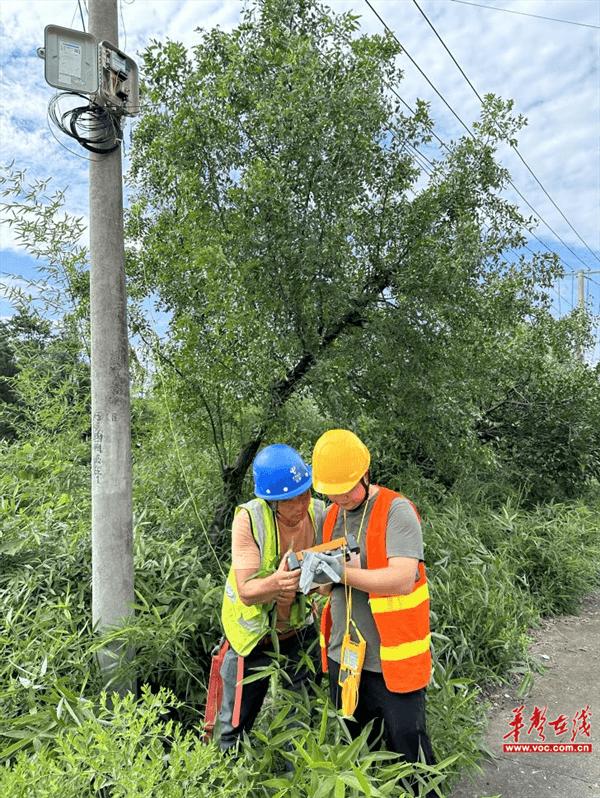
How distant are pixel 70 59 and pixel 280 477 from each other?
2.21 meters

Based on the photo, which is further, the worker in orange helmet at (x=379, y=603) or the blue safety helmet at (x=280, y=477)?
the blue safety helmet at (x=280, y=477)

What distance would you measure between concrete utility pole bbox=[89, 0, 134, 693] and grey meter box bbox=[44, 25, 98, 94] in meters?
0.30

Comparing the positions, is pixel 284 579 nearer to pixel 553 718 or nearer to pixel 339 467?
pixel 339 467

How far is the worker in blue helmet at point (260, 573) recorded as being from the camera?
98.6 inches

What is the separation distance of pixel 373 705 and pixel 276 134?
3354 mm

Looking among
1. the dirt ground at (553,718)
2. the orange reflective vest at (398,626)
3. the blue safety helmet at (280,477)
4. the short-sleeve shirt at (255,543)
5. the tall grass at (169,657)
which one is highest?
the blue safety helmet at (280,477)

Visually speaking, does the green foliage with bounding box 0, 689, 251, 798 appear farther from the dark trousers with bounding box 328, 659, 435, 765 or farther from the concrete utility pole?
the concrete utility pole

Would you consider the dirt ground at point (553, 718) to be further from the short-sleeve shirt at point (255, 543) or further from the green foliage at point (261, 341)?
the short-sleeve shirt at point (255, 543)

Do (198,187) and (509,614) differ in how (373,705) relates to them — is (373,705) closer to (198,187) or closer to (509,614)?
(509,614)

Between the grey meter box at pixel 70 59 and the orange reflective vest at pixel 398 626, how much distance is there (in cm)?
244

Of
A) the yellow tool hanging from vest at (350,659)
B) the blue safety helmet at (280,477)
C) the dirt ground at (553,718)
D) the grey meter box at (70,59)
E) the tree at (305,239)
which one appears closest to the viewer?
the yellow tool hanging from vest at (350,659)

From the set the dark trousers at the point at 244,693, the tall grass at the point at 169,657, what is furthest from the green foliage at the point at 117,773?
the dark trousers at the point at 244,693

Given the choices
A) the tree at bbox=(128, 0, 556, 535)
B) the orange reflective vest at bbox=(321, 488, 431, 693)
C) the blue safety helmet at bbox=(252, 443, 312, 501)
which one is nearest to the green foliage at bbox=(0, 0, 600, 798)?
the tree at bbox=(128, 0, 556, 535)
